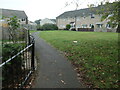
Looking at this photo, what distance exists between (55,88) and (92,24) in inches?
1606

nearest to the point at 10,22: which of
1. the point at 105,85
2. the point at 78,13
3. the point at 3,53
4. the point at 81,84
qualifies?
the point at 3,53

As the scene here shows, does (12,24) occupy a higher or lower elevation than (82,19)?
lower

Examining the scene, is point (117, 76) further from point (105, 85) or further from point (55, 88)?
point (55, 88)

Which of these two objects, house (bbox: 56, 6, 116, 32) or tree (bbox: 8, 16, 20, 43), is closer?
tree (bbox: 8, 16, 20, 43)

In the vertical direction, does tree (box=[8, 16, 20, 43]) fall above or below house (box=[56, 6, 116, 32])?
below

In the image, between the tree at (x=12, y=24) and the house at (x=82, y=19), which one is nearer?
the tree at (x=12, y=24)

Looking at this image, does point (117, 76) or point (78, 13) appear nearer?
point (117, 76)

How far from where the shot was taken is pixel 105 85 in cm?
349

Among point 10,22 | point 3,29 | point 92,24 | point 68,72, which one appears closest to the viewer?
point 68,72

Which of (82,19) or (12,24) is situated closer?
(12,24)

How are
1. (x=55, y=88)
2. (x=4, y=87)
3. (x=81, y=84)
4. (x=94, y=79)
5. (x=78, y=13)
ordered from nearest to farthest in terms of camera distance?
1. (x=4, y=87)
2. (x=55, y=88)
3. (x=81, y=84)
4. (x=94, y=79)
5. (x=78, y=13)

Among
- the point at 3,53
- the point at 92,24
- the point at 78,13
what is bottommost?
the point at 3,53

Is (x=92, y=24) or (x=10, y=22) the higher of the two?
(x=92, y=24)

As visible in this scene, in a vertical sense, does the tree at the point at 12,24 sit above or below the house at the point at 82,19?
below
